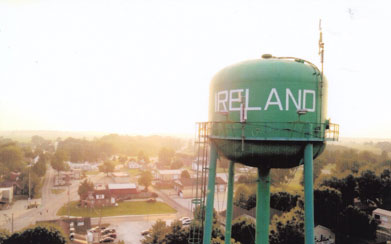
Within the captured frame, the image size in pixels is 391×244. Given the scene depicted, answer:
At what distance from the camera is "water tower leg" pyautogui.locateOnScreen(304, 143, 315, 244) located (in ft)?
31.2

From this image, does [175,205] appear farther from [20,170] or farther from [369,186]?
[20,170]

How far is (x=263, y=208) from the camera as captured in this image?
40.3ft

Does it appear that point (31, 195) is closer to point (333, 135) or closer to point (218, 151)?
point (218, 151)

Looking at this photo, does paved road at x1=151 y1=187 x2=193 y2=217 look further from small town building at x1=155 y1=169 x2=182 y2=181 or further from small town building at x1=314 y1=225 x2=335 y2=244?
small town building at x1=314 y1=225 x2=335 y2=244

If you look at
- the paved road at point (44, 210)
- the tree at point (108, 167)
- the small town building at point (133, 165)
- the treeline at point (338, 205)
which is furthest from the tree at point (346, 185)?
the small town building at point (133, 165)

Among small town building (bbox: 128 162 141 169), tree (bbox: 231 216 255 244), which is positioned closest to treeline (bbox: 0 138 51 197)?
small town building (bbox: 128 162 141 169)

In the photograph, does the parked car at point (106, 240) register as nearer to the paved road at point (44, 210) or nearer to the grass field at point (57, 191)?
the paved road at point (44, 210)

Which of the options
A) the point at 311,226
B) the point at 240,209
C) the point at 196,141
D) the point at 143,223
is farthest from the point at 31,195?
the point at 311,226

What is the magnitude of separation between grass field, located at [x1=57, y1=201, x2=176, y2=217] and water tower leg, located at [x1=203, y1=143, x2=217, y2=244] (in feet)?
94.3

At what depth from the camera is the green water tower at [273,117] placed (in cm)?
993

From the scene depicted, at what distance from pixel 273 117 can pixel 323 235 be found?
20644 millimetres

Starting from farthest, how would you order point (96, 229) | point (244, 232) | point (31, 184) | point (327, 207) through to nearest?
1. point (31, 184)
2. point (96, 229)
3. point (327, 207)
4. point (244, 232)

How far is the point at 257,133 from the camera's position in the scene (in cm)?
1001

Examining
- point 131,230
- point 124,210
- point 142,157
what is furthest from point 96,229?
point 142,157
